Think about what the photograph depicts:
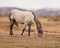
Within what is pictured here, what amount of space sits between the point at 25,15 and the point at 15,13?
810mm

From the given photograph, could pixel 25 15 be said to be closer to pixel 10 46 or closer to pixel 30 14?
pixel 30 14

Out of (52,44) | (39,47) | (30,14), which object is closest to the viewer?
(39,47)

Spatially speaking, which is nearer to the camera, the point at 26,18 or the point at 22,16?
the point at 26,18

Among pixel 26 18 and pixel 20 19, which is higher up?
pixel 26 18

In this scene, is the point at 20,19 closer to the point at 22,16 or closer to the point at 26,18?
the point at 22,16

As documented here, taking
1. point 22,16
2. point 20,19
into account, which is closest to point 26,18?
point 22,16

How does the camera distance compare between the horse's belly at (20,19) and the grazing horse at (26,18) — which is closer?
the grazing horse at (26,18)

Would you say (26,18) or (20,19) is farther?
(20,19)

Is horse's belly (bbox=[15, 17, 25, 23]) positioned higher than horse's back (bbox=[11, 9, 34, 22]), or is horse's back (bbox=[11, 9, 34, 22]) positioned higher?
horse's back (bbox=[11, 9, 34, 22])

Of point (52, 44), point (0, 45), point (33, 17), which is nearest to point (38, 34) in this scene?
point (33, 17)

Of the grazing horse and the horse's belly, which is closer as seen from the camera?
the grazing horse

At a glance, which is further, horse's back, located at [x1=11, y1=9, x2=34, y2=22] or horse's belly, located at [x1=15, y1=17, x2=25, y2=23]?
horse's belly, located at [x1=15, y1=17, x2=25, y2=23]

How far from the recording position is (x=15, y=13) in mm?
16453

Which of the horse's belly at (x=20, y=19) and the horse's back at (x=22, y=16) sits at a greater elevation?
the horse's back at (x=22, y=16)
